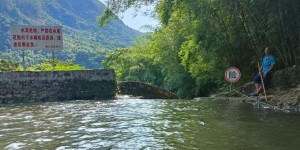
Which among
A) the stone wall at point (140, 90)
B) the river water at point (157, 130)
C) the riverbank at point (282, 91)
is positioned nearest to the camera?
the river water at point (157, 130)

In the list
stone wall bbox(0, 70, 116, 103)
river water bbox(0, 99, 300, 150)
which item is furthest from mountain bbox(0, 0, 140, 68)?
river water bbox(0, 99, 300, 150)

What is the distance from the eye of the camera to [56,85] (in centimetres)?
1581

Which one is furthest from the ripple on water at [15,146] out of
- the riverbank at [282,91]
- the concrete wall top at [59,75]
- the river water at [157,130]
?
the concrete wall top at [59,75]

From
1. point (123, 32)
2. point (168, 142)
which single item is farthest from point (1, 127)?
point (123, 32)

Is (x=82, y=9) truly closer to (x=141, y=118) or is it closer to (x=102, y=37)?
(x=102, y=37)

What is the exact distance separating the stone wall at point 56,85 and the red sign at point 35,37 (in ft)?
5.30

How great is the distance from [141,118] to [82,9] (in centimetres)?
18606

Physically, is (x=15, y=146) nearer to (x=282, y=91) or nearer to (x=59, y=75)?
(x=282, y=91)

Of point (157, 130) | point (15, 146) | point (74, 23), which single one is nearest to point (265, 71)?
point (157, 130)

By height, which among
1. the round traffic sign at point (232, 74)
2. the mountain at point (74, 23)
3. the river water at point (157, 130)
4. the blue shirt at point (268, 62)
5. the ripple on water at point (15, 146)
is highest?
the mountain at point (74, 23)

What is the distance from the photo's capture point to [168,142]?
5.69m

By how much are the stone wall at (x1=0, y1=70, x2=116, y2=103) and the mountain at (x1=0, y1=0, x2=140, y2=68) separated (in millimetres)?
79323

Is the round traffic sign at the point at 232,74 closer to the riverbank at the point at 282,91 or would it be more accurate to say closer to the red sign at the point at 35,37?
the riverbank at the point at 282,91

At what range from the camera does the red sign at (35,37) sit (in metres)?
16.4
